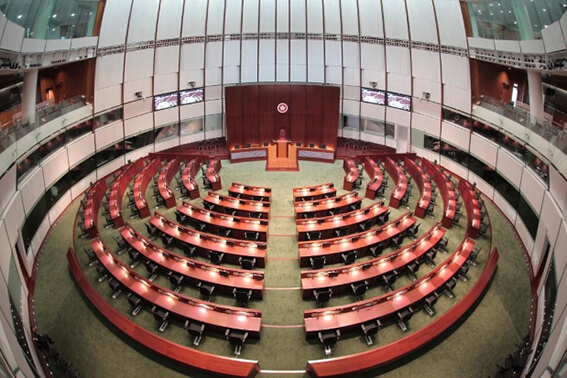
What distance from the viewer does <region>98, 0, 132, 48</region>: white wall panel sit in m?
15.9

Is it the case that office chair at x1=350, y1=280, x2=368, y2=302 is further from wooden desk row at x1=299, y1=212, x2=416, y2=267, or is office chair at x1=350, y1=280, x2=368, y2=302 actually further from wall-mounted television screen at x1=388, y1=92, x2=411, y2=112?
wall-mounted television screen at x1=388, y1=92, x2=411, y2=112

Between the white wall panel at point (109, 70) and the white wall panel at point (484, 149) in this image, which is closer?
the white wall panel at point (484, 149)

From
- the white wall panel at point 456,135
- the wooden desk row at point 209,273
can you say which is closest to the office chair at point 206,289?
the wooden desk row at point 209,273

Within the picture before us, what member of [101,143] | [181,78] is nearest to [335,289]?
[101,143]

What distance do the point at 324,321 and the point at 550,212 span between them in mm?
6773

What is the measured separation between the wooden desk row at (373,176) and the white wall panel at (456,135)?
3.21m

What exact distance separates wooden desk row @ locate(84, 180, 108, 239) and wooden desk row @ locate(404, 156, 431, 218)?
442 inches

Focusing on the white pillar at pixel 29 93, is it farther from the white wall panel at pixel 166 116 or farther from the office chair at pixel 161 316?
the office chair at pixel 161 316

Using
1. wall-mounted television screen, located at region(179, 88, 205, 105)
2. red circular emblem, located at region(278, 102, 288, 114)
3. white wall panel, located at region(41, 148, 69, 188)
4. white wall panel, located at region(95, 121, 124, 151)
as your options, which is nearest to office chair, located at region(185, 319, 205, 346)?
white wall panel, located at region(41, 148, 69, 188)

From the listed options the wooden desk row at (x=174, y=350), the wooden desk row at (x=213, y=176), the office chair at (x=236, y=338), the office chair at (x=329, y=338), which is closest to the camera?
the wooden desk row at (x=174, y=350)

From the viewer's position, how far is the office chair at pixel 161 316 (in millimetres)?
9656

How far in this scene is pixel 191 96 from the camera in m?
19.8

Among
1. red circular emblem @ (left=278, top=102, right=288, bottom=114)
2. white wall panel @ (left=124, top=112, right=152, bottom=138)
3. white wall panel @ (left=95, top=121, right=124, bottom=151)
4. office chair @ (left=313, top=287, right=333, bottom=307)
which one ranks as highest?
red circular emblem @ (left=278, top=102, right=288, bottom=114)

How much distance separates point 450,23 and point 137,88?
44.7ft
